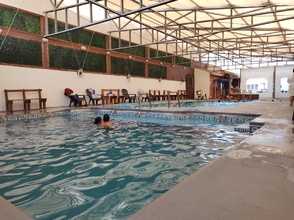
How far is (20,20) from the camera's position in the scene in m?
7.97

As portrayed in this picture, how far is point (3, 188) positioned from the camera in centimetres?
195

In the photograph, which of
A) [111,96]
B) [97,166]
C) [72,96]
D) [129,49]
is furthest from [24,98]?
[129,49]

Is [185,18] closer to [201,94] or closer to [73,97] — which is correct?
[73,97]

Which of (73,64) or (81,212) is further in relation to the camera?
(73,64)

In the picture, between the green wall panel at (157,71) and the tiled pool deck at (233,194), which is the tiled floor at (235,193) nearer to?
the tiled pool deck at (233,194)

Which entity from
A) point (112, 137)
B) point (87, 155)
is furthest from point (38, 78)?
point (87, 155)

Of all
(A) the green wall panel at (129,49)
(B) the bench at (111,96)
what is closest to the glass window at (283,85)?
(A) the green wall panel at (129,49)

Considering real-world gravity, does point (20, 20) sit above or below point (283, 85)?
above

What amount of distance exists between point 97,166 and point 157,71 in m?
13.4

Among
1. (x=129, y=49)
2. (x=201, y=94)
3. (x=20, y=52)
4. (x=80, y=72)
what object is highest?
(x=129, y=49)

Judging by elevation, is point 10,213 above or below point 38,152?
above

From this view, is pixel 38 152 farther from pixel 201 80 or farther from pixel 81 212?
pixel 201 80

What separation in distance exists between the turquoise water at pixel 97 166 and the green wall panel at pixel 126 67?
801 cm

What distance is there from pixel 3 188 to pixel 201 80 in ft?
60.6
